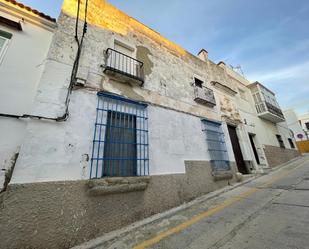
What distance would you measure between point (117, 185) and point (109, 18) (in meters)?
6.03

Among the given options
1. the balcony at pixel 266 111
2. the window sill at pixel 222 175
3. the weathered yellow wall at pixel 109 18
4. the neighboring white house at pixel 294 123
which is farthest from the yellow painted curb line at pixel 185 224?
the neighboring white house at pixel 294 123

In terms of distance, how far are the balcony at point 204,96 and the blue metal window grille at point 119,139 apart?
333cm

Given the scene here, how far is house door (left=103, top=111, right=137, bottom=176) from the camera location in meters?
3.63

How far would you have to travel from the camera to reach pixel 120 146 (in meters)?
3.92

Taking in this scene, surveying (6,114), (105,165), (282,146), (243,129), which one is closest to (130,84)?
(105,165)

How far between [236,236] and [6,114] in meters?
4.81

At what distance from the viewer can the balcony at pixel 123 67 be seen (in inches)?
175

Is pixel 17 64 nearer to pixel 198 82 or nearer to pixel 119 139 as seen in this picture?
pixel 119 139

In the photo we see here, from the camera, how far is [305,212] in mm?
2697

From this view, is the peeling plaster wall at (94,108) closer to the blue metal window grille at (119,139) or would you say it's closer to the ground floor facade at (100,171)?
the ground floor facade at (100,171)

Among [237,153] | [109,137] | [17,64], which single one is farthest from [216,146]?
[17,64]

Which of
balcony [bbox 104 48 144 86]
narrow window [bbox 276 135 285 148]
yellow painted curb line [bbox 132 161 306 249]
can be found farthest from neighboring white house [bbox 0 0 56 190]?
narrow window [bbox 276 135 285 148]

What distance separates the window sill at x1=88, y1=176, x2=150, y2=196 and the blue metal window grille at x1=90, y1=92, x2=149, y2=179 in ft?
0.70

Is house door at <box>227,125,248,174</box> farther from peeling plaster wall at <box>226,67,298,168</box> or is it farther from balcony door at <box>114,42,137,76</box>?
balcony door at <box>114,42,137,76</box>
